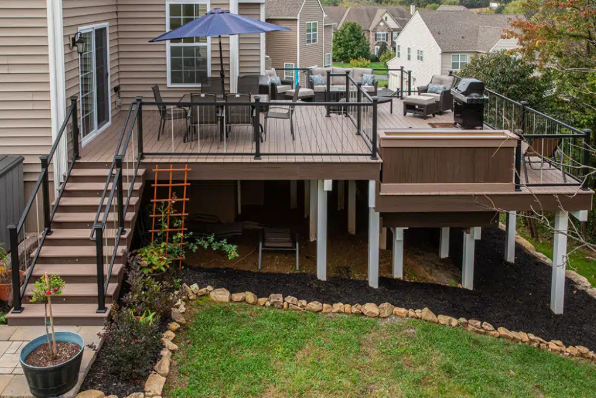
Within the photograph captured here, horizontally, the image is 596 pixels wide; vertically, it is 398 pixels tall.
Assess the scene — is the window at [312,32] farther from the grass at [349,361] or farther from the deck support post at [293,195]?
the grass at [349,361]

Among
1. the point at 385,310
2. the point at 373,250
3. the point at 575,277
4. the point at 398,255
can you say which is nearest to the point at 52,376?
the point at 385,310

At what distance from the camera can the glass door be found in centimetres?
1111

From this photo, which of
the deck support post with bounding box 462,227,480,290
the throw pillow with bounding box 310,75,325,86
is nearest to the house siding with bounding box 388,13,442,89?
the throw pillow with bounding box 310,75,325,86

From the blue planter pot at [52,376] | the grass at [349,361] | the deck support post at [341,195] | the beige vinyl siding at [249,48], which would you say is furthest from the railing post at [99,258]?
the deck support post at [341,195]

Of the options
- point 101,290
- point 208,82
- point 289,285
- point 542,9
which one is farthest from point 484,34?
point 101,290

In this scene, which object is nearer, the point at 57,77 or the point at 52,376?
the point at 52,376

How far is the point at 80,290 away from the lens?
8312 millimetres

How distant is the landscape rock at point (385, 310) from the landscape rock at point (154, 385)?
10.6 feet

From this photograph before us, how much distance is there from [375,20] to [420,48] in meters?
35.2

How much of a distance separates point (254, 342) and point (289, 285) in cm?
223

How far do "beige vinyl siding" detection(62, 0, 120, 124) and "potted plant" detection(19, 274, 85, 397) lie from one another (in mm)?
4247

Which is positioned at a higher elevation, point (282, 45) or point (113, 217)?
point (282, 45)

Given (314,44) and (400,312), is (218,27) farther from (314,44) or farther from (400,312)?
(314,44)

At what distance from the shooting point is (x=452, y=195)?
1023cm
